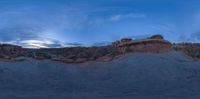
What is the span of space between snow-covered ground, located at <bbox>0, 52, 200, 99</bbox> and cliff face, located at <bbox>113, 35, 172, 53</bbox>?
64cm

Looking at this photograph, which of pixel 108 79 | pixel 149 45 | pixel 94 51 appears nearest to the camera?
pixel 108 79

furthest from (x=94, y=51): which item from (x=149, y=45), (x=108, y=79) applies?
(x=108, y=79)

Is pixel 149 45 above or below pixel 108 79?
above

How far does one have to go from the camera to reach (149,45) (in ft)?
86.2

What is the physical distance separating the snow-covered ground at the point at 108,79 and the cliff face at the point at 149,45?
638mm

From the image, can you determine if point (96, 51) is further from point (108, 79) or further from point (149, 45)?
point (108, 79)

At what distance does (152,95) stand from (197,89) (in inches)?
97.0

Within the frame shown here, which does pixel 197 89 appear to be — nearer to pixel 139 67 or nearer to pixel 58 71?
pixel 139 67

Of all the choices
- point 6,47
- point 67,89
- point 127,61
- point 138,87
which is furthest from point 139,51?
point 6,47

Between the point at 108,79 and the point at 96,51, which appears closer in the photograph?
the point at 108,79

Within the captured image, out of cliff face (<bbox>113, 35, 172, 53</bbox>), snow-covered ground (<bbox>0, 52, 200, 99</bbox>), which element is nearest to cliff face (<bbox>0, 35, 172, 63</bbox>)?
cliff face (<bbox>113, 35, 172, 53</bbox>)

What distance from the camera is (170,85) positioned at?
23938mm

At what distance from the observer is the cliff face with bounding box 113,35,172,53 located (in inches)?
1028

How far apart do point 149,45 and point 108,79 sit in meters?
3.47
